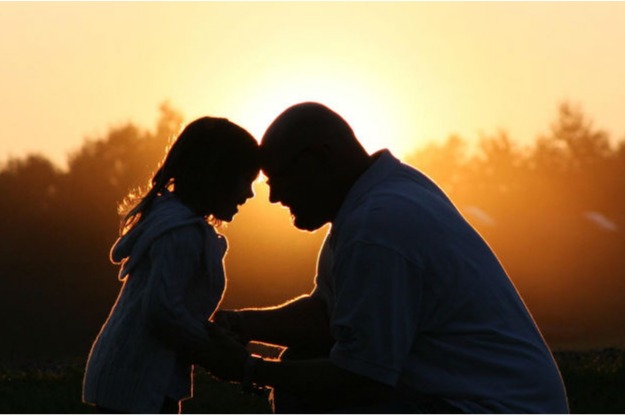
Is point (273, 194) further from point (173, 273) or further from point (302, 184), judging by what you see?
point (173, 273)

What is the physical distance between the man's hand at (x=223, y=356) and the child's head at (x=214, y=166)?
23.3 inches

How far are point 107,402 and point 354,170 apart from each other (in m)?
1.50

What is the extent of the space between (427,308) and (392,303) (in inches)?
8.8

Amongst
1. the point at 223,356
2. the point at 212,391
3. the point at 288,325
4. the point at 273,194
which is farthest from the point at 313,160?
the point at 212,391

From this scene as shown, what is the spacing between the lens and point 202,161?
681 cm

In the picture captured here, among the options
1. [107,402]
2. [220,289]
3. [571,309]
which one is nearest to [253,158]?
[220,289]

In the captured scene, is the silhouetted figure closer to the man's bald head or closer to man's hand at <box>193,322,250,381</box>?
man's hand at <box>193,322,250,381</box>

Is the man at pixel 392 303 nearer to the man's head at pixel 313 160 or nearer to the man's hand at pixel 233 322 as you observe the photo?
the man's head at pixel 313 160

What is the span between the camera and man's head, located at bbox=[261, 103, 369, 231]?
20.3 ft

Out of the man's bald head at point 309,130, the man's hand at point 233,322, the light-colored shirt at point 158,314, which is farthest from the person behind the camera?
the man's hand at point 233,322

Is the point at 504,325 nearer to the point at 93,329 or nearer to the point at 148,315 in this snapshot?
the point at 148,315

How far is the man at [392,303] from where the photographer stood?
19.0ft

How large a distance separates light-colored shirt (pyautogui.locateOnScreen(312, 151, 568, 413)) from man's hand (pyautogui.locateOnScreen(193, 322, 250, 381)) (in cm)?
55

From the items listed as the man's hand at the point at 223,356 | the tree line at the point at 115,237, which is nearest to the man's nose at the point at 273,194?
the man's hand at the point at 223,356
